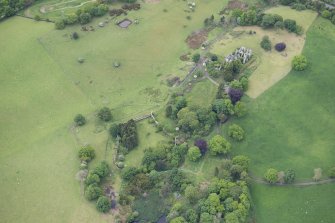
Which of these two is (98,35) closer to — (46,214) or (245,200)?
(46,214)

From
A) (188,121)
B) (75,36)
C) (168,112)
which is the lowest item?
(168,112)

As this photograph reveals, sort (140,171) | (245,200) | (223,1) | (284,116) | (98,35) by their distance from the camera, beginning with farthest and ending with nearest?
(223,1), (98,35), (284,116), (140,171), (245,200)

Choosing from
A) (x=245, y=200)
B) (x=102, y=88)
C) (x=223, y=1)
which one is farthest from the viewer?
(x=223, y=1)

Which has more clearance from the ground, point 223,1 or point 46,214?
point 223,1

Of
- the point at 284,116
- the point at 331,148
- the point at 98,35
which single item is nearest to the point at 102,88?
the point at 98,35

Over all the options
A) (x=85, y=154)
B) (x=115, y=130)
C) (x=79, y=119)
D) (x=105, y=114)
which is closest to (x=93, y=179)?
(x=85, y=154)

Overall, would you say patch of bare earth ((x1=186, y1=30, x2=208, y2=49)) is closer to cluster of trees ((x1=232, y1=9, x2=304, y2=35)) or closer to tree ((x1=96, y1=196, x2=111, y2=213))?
cluster of trees ((x1=232, y1=9, x2=304, y2=35))

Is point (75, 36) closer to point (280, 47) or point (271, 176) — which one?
point (280, 47)
